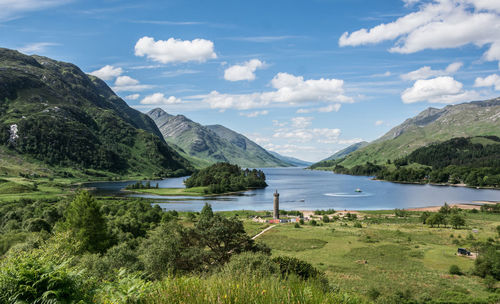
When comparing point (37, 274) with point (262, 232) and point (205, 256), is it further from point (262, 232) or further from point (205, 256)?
point (262, 232)

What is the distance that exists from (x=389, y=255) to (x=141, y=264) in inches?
1540

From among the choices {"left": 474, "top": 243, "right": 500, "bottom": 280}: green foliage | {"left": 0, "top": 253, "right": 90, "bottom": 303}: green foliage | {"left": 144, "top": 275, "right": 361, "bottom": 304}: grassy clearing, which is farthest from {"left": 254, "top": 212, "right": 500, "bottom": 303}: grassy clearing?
{"left": 0, "top": 253, "right": 90, "bottom": 303}: green foliage

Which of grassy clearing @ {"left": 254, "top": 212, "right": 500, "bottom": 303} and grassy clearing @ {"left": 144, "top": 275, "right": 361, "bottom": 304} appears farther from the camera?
grassy clearing @ {"left": 254, "top": 212, "right": 500, "bottom": 303}

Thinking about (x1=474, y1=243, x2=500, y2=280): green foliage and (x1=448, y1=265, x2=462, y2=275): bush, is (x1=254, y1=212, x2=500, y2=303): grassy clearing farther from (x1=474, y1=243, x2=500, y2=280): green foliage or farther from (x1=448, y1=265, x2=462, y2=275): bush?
(x1=474, y1=243, x2=500, y2=280): green foliage

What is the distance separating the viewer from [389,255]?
1993 inches

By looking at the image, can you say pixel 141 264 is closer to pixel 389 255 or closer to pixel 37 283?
pixel 37 283

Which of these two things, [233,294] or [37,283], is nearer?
[233,294]

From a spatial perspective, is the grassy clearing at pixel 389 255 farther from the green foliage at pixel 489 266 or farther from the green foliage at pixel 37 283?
the green foliage at pixel 37 283

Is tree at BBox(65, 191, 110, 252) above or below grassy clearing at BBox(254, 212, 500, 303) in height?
above

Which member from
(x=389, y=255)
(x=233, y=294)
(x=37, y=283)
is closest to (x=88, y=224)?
(x=37, y=283)

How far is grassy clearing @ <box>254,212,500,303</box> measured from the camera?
3431cm

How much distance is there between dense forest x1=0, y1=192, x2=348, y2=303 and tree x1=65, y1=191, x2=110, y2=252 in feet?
0.42

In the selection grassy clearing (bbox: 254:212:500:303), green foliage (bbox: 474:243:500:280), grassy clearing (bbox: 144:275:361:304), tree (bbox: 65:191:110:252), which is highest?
grassy clearing (bbox: 144:275:361:304)

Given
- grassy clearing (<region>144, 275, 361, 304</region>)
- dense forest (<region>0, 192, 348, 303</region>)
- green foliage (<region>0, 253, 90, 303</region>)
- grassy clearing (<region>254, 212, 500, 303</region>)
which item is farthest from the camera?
grassy clearing (<region>254, 212, 500, 303</region>)
